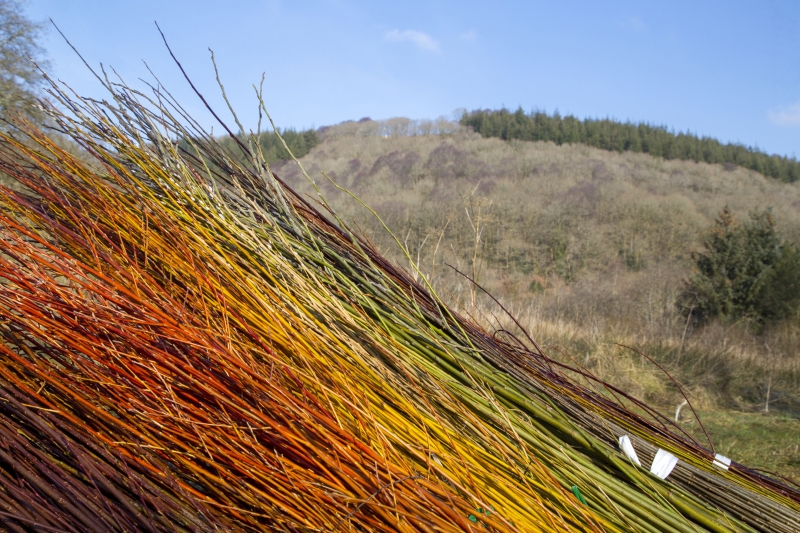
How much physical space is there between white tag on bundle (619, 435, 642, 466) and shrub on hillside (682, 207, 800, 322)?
642 inches

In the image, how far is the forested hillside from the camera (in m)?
50.3

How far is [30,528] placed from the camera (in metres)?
1.37

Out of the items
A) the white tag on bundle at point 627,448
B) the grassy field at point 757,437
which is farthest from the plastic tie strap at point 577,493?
the grassy field at point 757,437

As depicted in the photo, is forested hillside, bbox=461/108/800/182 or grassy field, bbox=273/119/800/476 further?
forested hillside, bbox=461/108/800/182

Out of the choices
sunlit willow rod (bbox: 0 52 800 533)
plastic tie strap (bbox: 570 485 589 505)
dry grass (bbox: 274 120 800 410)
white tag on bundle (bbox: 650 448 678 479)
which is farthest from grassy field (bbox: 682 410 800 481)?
plastic tie strap (bbox: 570 485 589 505)

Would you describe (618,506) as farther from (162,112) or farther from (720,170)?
(720,170)

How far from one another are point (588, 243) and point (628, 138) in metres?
31.3

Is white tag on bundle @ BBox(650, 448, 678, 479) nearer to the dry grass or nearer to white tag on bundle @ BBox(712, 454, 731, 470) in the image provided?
white tag on bundle @ BBox(712, 454, 731, 470)

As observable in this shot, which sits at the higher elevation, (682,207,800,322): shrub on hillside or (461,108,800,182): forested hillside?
(461,108,800,182): forested hillside

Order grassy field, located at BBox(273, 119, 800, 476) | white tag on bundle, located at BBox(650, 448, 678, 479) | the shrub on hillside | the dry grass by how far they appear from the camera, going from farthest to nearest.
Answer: the shrub on hillside, the dry grass, grassy field, located at BBox(273, 119, 800, 476), white tag on bundle, located at BBox(650, 448, 678, 479)

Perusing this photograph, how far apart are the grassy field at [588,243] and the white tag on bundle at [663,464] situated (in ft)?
2.78

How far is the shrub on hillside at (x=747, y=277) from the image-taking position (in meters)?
15.4

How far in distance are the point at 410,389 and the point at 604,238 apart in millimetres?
31953

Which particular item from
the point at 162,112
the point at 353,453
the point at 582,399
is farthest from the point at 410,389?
the point at 162,112
